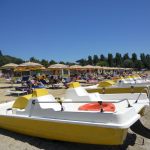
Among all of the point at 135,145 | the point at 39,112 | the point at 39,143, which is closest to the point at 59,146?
the point at 39,143

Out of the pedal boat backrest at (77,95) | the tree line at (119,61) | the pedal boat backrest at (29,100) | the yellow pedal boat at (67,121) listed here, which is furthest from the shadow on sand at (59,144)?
the tree line at (119,61)

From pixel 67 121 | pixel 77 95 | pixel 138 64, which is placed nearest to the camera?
pixel 67 121

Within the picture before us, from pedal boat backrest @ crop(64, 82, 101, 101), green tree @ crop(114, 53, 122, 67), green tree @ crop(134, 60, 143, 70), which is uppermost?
pedal boat backrest @ crop(64, 82, 101, 101)

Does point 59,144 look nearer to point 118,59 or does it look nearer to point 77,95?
point 77,95

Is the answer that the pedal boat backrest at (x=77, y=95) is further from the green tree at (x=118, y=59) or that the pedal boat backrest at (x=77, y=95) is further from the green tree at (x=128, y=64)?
the green tree at (x=118, y=59)

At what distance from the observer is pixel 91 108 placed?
5469 millimetres

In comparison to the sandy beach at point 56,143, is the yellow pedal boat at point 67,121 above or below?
above

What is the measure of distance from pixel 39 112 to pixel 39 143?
70 cm

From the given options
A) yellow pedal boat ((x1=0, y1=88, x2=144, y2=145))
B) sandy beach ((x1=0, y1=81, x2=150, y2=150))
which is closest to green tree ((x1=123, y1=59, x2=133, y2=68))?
sandy beach ((x1=0, y1=81, x2=150, y2=150))

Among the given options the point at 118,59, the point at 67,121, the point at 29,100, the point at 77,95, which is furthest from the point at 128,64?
the point at 67,121

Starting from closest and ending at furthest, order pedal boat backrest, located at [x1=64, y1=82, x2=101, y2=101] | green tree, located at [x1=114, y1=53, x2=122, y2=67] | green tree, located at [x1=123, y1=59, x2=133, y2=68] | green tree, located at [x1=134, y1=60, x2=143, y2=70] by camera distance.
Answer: pedal boat backrest, located at [x1=64, y1=82, x2=101, y2=101] < green tree, located at [x1=123, y1=59, x2=133, y2=68] < green tree, located at [x1=134, y1=60, x2=143, y2=70] < green tree, located at [x1=114, y1=53, x2=122, y2=67]

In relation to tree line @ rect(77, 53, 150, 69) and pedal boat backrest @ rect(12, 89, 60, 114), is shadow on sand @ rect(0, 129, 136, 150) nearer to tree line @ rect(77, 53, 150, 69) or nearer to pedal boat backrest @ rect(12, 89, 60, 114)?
pedal boat backrest @ rect(12, 89, 60, 114)

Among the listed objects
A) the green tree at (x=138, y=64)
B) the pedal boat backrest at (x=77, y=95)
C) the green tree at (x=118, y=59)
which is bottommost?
the green tree at (x=138, y=64)

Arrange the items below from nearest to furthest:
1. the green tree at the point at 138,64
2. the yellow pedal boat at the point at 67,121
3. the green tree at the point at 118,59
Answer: the yellow pedal boat at the point at 67,121 < the green tree at the point at 138,64 < the green tree at the point at 118,59
